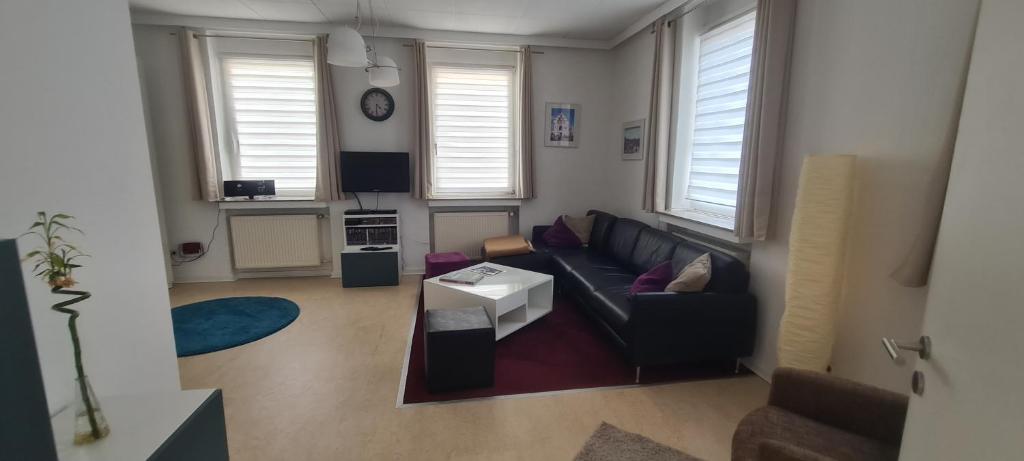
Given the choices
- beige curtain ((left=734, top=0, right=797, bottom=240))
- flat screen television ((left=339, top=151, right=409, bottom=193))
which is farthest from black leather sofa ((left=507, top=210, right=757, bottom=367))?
flat screen television ((left=339, top=151, right=409, bottom=193))

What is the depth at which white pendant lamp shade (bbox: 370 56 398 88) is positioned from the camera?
12.5ft

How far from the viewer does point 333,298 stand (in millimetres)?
4426

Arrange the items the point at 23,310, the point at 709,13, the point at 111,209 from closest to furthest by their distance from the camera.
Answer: the point at 23,310, the point at 111,209, the point at 709,13

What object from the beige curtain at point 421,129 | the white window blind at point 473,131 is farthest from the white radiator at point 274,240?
the white window blind at point 473,131

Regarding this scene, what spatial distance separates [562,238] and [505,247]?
69 cm

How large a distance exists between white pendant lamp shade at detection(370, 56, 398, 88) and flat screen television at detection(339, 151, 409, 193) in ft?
3.79

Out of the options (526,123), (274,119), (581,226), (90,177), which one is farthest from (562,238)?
(90,177)

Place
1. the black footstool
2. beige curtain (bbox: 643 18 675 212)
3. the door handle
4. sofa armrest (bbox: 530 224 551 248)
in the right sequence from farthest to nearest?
sofa armrest (bbox: 530 224 551 248) → beige curtain (bbox: 643 18 675 212) → the black footstool → the door handle

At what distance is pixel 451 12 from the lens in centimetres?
423

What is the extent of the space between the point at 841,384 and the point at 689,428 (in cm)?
89

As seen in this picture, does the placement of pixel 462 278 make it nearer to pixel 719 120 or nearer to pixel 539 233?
pixel 539 233

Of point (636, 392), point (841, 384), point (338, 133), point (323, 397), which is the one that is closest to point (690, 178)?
point (636, 392)

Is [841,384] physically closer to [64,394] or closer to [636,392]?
[636,392]

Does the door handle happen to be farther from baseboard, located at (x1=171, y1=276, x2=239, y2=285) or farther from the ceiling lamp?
baseboard, located at (x1=171, y1=276, x2=239, y2=285)
